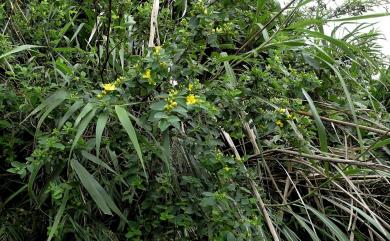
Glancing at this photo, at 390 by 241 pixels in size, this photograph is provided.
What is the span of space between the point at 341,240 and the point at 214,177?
0.44 m

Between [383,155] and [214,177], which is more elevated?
[214,177]

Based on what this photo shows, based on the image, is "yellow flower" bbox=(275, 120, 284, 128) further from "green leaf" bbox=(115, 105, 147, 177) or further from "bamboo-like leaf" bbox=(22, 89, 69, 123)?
"bamboo-like leaf" bbox=(22, 89, 69, 123)

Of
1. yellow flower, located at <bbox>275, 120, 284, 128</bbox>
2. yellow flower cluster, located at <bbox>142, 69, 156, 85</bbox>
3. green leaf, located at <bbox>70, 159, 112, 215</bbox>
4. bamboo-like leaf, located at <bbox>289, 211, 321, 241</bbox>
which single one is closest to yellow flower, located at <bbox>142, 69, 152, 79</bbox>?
yellow flower cluster, located at <bbox>142, 69, 156, 85</bbox>

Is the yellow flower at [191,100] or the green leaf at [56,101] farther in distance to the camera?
the green leaf at [56,101]

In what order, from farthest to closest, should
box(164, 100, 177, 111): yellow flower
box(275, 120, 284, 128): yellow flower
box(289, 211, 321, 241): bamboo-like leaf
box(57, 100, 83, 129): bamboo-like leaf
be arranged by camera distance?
box(289, 211, 321, 241): bamboo-like leaf, box(275, 120, 284, 128): yellow flower, box(57, 100, 83, 129): bamboo-like leaf, box(164, 100, 177, 111): yellow flower

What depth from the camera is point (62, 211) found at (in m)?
1.09

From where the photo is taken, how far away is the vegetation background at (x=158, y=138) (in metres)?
1.10

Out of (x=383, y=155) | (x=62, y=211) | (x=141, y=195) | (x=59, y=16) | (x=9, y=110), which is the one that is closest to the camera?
(x=62, y=211)

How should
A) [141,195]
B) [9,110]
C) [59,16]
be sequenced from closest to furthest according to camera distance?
[141,195] → [9,110] → [59,16]

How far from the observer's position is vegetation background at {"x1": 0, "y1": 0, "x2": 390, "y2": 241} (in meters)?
1.10

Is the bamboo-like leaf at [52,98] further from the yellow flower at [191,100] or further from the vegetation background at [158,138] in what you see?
the yellow flower at [191,100]

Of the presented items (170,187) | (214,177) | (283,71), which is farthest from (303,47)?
(170,187)

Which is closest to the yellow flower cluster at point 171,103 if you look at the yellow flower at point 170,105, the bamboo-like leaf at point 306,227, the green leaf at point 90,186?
the yellow flower at point 170,105

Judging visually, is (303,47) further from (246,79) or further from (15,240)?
(15,240)
